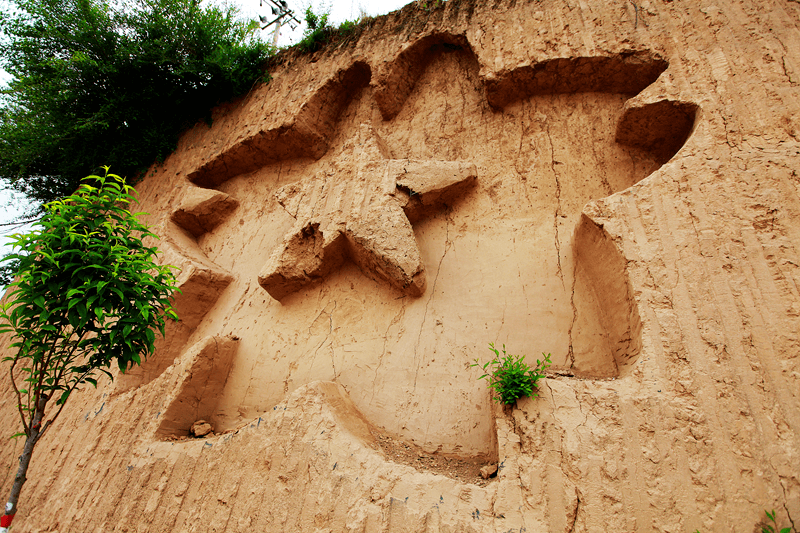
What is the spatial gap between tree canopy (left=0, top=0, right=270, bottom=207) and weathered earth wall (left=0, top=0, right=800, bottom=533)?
1779mm

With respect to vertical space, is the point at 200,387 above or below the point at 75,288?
below

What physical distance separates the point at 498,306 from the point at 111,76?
242 inches

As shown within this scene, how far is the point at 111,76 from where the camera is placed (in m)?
5.66

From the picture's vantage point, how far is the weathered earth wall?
213 centimetres

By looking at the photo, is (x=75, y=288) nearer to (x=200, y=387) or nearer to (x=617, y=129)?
(x=200, y=387)

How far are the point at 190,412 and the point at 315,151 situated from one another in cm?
337

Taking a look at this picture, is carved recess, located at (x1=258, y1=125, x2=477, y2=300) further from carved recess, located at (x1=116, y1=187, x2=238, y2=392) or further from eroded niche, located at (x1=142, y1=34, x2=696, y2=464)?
carved recess, located at (x1=116, y1=187, x2=238, y2=392)

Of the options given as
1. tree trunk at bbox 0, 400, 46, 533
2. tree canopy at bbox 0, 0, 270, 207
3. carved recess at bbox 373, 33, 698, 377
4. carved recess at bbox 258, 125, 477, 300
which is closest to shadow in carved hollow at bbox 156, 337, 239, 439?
carved recess at bbox 258, 125, 477, 300

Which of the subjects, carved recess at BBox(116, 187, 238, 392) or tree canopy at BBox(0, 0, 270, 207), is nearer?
carved recess at BBox(116, 187, 238, 392)

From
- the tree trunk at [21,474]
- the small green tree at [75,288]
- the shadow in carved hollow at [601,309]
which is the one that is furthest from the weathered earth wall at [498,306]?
the small green tree at [75,288]

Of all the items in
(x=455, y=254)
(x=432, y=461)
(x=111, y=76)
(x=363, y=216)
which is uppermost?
(x=111, y=76)

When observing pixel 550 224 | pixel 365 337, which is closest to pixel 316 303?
pixel 365 337

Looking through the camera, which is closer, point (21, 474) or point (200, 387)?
point (21, 474)

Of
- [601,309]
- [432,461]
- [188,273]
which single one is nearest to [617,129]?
[601,309]
